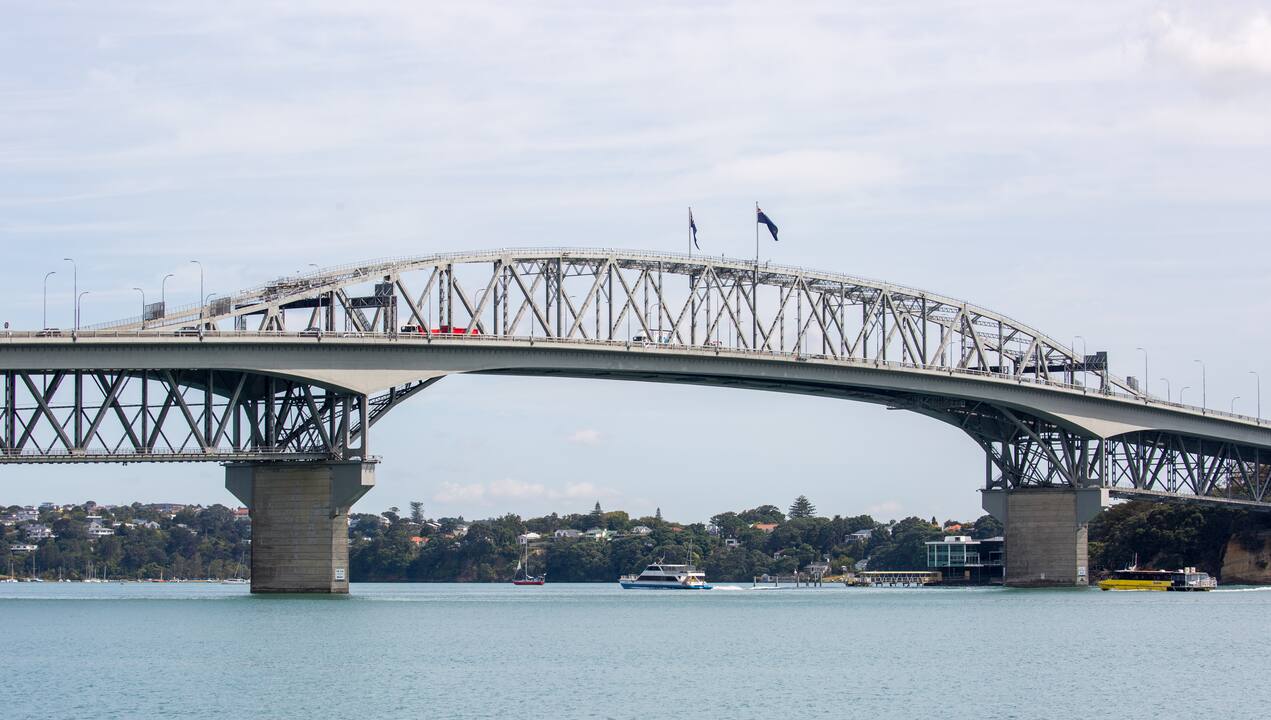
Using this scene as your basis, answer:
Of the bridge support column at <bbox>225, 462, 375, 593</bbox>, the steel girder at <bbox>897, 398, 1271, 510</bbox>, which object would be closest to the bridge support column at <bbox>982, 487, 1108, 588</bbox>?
the steel girder at <bbox>897, 398, 1271, 510</bbox>

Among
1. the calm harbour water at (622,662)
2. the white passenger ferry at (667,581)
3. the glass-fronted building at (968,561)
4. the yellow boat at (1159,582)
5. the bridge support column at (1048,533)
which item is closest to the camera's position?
the calm harbour water at (622,662)

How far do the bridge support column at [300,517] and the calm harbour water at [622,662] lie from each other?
4.61 ft

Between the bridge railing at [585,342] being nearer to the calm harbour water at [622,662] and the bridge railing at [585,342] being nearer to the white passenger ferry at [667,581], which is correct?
the calm harbour water at [622,662]

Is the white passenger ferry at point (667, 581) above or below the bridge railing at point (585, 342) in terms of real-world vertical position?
below

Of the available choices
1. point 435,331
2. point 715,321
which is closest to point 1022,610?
point 715,321

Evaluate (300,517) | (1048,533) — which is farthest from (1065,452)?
(300,517)

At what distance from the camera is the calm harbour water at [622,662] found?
174 ft

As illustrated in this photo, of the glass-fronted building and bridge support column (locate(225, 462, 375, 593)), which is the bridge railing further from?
the glass-fronted building

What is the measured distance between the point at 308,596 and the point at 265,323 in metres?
14.5

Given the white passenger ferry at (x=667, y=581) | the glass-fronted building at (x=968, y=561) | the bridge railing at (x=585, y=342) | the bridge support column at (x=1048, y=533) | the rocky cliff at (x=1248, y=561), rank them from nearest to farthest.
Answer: the bridge railing at (x=585, y=342)
the bridge support column at (x=1048, y=533)
the rocky cliff at (x=1248, y=561)
the white passenger ferry at (x=667, y=581)
the glass-fronted building at (x=968, y=561)

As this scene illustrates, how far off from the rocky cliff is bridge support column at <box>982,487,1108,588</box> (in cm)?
2988

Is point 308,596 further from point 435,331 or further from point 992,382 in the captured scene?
point 992,382

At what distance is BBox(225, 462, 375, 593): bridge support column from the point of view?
98625mm

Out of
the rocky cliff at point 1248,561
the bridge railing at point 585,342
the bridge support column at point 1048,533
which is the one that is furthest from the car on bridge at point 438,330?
the rocky cliff at point 1248,561
